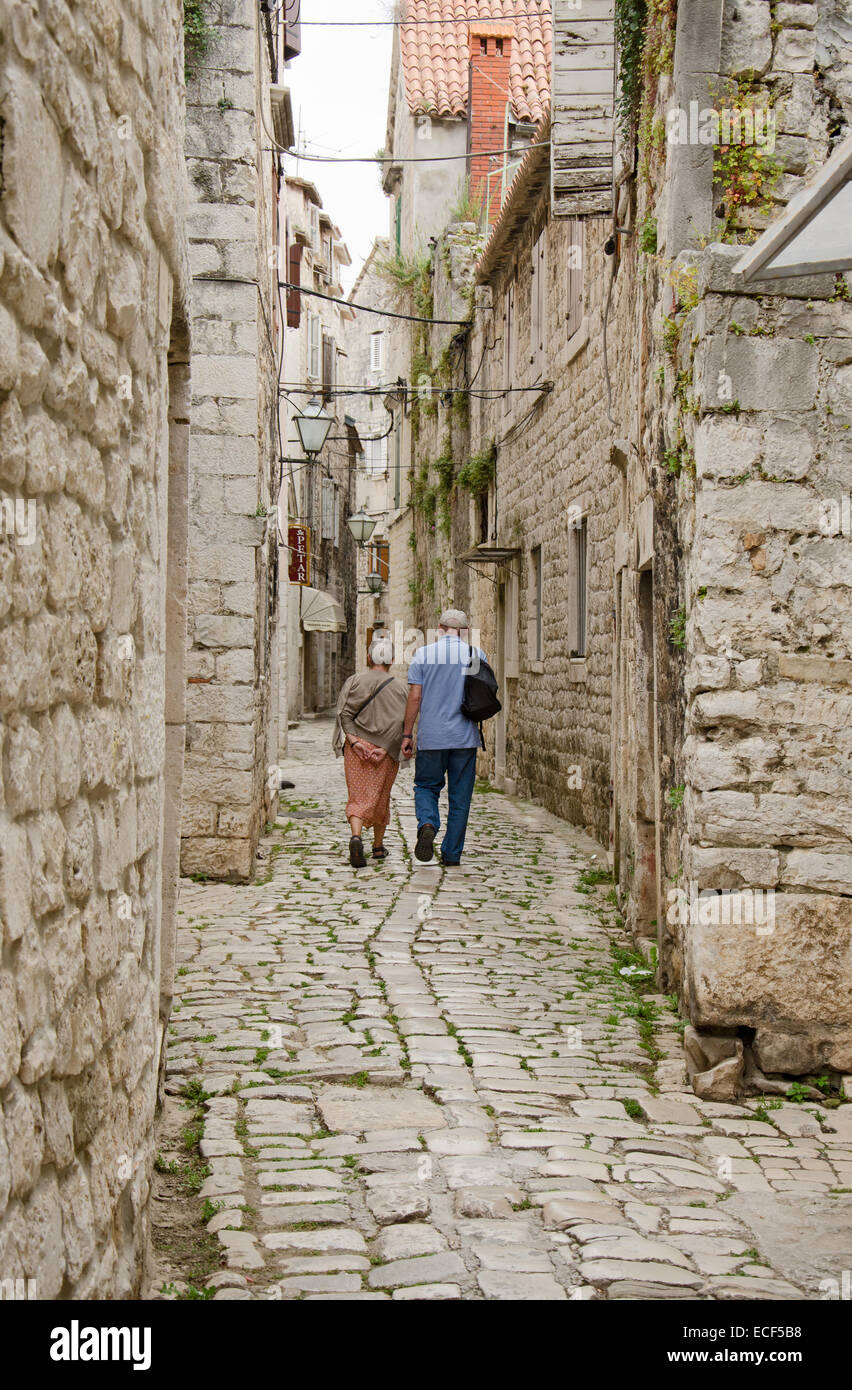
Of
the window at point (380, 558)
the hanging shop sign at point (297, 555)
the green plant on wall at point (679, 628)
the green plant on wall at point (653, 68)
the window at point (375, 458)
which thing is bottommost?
the green plant on wall at point (679, 628)

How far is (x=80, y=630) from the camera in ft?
7.36

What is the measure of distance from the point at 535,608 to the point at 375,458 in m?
27.1

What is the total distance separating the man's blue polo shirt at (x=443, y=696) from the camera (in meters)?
9.20

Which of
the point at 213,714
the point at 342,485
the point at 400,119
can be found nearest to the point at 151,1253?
the point at 213,714

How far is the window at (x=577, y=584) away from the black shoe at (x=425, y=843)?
3063 millimetres

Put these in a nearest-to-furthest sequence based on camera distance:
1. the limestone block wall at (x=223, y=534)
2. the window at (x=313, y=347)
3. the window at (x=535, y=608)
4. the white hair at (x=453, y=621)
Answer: the limestone block wall at (x=223, y=534), the white hair at (x=453, y=621), the window at (x=535, y=608), the window at (x=313, y=347)

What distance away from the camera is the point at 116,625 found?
265cm

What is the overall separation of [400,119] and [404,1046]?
23964 mm

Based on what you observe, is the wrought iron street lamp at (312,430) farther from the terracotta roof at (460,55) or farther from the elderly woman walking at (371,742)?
the terracotta roof at (460,55)

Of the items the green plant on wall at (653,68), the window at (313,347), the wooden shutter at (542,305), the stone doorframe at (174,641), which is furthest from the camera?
the window at (313,347)

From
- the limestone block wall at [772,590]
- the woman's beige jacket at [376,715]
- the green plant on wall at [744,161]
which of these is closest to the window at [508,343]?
the woman's beige jacket at [376,715]

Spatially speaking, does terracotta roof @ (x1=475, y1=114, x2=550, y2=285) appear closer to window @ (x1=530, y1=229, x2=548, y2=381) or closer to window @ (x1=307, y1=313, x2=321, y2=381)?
window @ (x1=530, y1=229, x2=548, y2=381)

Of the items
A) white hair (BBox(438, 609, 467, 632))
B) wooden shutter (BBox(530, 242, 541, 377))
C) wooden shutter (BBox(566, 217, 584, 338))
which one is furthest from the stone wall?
wooden shutter (BBox(530, 242, 541, 377))

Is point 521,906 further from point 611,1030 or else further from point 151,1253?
point 151,1253
